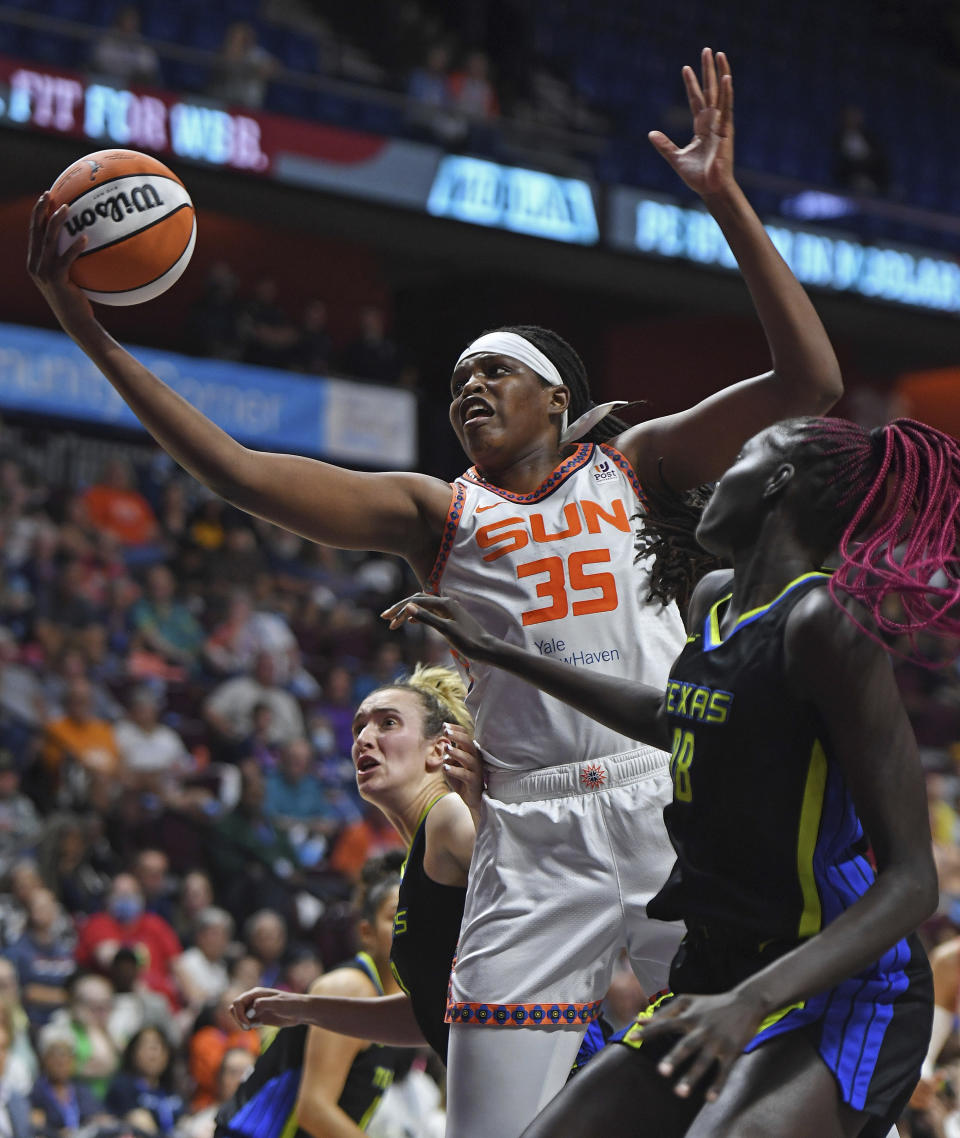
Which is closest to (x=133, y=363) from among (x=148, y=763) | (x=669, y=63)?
(x=148, y=763)

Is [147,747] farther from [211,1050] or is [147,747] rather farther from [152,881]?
[211,1050]

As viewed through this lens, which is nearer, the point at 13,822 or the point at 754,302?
the point at 754,302

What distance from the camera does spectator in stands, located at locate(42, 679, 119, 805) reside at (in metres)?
9.48

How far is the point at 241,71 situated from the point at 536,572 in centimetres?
1021

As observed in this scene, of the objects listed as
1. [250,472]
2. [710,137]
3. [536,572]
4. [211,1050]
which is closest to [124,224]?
[250,472]

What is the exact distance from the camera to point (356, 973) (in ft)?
16.8

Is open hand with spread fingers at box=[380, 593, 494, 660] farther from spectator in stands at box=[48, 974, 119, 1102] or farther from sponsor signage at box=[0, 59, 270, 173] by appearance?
sponsor signage at box=[0, 59, 270, 173]

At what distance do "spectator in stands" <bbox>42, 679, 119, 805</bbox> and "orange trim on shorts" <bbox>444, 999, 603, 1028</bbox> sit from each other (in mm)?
6517

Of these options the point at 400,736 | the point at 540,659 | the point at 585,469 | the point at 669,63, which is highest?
the point at 669,63

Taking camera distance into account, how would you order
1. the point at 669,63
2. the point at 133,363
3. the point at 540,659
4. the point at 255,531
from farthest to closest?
the point at 669,63
the point at 255,531
the point at 133,363
the point at 540,659

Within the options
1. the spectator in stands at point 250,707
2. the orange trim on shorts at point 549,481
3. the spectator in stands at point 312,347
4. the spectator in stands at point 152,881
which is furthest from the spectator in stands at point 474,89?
the orange trim on shorts at point 549,481

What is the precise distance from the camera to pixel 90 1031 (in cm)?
774

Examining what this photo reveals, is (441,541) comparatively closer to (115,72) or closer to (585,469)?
(585,469)

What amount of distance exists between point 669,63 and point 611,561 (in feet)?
50.5
